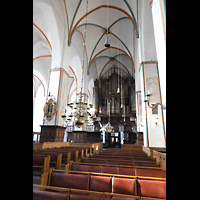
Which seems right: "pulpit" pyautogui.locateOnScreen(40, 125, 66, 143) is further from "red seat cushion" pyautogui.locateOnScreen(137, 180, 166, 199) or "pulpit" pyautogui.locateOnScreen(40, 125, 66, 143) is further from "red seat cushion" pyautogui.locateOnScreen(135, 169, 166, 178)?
"red seat cushion" pyautogui.locateOnScreen(137, 180, 166, 199)

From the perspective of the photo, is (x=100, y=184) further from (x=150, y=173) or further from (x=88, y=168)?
(x=150, y=173)

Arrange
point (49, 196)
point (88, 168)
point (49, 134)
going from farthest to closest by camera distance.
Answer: point (49, 134)
point (88, 168)
point (49, 196)

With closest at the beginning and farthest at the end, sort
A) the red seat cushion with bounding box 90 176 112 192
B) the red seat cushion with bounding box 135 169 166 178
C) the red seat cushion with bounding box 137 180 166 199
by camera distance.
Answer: the red seat cushion with bounding box 137 180 166 199 < the red seat cushion with bounding box 90 176 112 192 < the red seat cushion with bounding box 135 169 166 178

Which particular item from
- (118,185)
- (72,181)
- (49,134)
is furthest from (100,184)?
(49,134)

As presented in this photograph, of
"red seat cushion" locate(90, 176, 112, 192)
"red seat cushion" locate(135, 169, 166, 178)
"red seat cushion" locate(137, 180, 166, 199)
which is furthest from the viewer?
"red seat cushion" locate(135, 169, 166, 178)

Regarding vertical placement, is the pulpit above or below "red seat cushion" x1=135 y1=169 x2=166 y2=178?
above

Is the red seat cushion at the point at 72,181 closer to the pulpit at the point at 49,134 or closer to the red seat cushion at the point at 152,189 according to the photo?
the red seat cushion at the point at 152,189

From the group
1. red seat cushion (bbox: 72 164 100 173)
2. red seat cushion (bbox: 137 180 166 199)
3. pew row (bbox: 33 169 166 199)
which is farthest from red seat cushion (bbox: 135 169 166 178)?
red seat cushion (bbox: 72 164 100 173)

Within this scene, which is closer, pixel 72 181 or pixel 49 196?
pixel 49 196

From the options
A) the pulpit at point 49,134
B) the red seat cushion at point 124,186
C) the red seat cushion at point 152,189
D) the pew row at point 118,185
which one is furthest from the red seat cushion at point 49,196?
the pulpit at point 49,134

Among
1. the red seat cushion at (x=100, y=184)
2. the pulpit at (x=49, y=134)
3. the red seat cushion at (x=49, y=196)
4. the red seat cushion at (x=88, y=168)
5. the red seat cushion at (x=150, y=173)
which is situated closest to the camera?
the red seat cushion at (x=49, y=196)
